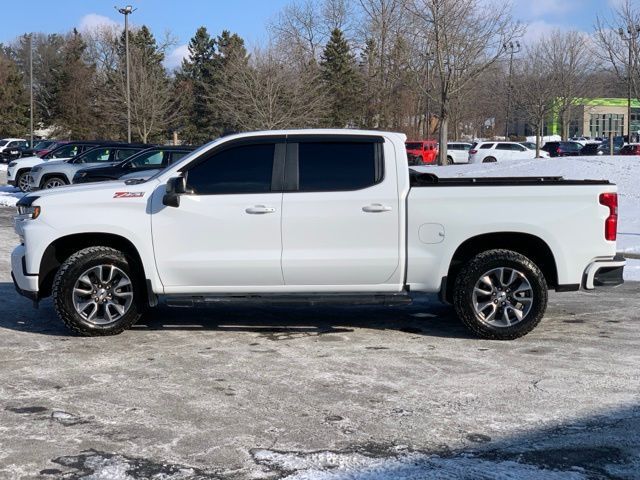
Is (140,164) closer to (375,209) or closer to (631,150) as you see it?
(375,209)

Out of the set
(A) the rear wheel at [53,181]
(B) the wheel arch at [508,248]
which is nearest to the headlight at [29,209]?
(B) the wheel arch at [508,248]

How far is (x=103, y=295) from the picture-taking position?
789 centimetres

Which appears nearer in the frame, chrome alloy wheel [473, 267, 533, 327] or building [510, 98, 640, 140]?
chrome alloy wheel [473, 267, 533, 327]

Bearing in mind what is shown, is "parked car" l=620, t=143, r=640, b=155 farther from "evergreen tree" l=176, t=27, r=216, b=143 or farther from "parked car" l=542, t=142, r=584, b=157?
"evergreen tree" l=176, t=27, r=216, b=143

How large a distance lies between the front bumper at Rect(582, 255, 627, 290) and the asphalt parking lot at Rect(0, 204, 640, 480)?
53 centimetres

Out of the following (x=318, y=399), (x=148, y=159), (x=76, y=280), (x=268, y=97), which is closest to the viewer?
(x=318, y=399)

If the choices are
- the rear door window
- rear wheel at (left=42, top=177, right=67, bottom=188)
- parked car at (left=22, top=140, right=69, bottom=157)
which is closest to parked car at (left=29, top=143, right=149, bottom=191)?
rear wheel at (left=42, top=177, right=67, bottom=188)

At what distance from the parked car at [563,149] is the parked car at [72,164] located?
36.7 m

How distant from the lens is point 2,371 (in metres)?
6.77

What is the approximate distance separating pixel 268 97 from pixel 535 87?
24.1 meters

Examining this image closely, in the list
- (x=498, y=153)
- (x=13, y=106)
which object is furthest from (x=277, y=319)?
(x=13, y=106)

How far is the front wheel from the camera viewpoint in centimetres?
775

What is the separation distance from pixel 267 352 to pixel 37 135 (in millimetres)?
77054

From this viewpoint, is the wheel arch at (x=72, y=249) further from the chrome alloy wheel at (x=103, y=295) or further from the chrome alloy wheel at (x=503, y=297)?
the chrome alloy wheel at (x=503, y=297)
